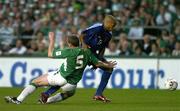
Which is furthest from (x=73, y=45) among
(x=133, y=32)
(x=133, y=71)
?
(x=133, y=32)

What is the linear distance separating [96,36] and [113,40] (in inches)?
321

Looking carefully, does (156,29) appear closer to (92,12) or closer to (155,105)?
(92,12)

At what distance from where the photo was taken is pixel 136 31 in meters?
24.1

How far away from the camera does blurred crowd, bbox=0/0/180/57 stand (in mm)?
23297

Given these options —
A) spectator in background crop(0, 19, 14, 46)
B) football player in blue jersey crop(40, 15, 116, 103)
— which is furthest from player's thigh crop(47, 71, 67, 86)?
spectator in background crop(0, 19, 14, 46)

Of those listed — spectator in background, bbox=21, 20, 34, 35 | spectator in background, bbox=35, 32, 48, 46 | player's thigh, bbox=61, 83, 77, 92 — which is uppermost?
spectator in background, bbox=21, 20, 34, 35

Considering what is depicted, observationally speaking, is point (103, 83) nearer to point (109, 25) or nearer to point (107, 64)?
point (109, 25)

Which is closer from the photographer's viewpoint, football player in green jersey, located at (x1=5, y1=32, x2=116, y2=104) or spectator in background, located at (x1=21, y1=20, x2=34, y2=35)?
football player in green jersey, located at (x1=5, y1=32, x2=116, y2=104)

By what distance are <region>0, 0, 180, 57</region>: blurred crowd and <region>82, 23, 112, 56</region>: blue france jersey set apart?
711 centimetres

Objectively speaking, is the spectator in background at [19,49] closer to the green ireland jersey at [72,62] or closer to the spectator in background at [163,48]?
the spectator in background at [163,48]

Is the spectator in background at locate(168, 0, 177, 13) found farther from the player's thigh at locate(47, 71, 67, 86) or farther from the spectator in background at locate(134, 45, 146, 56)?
the player's thigh at locate(47, 71, 67, 86)

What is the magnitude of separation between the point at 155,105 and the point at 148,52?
342 inches

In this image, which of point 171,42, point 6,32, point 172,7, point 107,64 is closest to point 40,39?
Result: point 6,32

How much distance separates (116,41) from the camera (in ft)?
79.5
